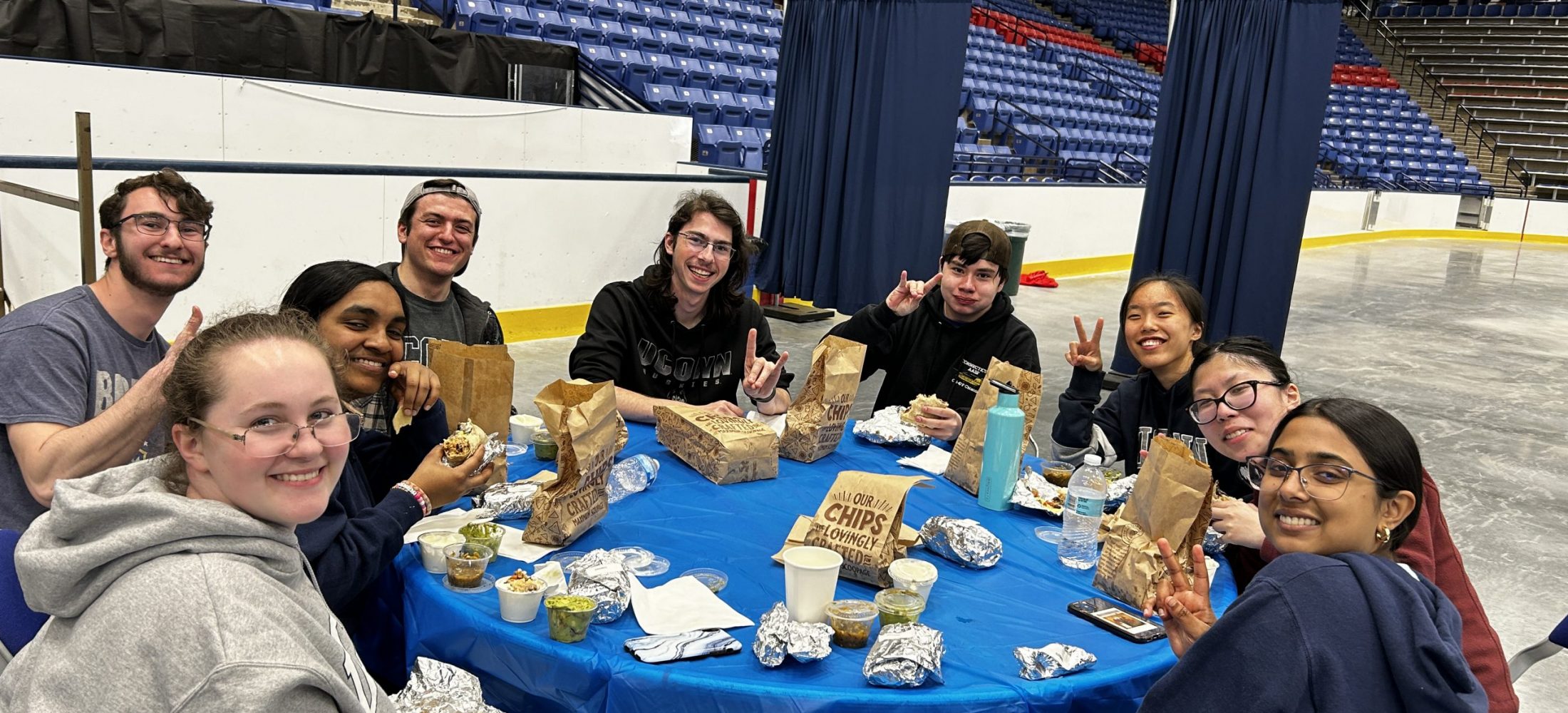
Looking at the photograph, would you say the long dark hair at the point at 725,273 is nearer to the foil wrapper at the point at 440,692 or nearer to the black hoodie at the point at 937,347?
the black hoodie at the point at 937,347

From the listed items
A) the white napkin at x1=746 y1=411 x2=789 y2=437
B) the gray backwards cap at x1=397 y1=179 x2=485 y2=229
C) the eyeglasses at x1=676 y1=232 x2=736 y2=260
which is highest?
the gray backwards cap at x1=397 y1=179 x2=485 y2=229

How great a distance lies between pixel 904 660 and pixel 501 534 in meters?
0.78

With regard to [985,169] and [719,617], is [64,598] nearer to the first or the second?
[719,617]

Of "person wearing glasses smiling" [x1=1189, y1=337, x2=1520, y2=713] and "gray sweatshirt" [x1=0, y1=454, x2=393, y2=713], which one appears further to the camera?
"person wearing glasses smiling" [x1=1189, y1=337, x2=1520, y2=713]

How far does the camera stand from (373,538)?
180 centimetres

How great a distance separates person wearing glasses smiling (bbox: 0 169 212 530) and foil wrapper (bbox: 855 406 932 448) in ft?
5.37

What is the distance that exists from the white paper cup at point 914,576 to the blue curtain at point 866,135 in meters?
4.30

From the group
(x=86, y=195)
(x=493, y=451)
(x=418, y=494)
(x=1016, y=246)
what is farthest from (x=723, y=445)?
(x=1016, y=246)

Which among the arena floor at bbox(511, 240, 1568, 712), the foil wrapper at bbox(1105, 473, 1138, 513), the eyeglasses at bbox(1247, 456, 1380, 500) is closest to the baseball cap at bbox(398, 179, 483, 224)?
the foil wrapper at bbox(1105, 473, 1138, 513)

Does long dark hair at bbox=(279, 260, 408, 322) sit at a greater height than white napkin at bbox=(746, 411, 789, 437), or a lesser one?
greater

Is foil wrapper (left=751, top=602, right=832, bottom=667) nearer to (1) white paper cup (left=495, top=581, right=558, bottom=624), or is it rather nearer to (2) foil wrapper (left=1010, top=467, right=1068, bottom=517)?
(1) white paper cup (left=495, top=581, right=558, bottom=624)

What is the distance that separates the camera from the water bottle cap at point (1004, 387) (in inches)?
93.9

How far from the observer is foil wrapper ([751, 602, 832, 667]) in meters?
1.59

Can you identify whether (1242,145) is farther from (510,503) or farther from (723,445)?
(510,503)
